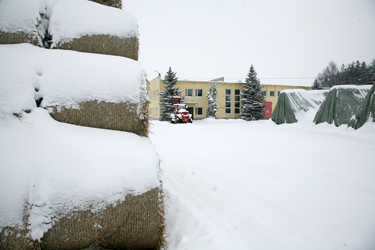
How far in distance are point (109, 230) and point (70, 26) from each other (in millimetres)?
1868

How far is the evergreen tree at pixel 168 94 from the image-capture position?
22.6 metres

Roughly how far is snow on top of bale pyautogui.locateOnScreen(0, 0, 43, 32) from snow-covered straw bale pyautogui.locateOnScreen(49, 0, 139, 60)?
135mm

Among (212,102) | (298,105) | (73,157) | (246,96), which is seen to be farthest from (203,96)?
(73,157)

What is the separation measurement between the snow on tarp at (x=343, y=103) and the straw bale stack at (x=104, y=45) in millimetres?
8692

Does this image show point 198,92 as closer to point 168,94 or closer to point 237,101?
point 168,94

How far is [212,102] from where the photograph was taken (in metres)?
24.3

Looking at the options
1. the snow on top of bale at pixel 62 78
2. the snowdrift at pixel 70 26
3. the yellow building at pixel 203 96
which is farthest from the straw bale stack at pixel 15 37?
A: the yellow building at pixel 203 96

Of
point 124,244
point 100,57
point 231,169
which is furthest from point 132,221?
point 231,169

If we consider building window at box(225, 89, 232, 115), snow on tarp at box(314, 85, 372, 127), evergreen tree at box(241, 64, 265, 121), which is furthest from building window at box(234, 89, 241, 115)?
snow on tarp at box(314, 85, 372, 127)

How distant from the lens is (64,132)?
1.44 m

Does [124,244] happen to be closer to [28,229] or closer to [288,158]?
[28,229]

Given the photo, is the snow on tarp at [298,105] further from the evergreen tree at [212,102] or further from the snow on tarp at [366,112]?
the evergreen tree at [212,102]

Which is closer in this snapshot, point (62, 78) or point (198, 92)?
point (62, 78)

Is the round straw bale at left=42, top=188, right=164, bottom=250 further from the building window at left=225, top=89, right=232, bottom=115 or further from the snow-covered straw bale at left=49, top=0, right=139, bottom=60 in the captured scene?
the building window at left=225, top=89, right=232, bottom=115
